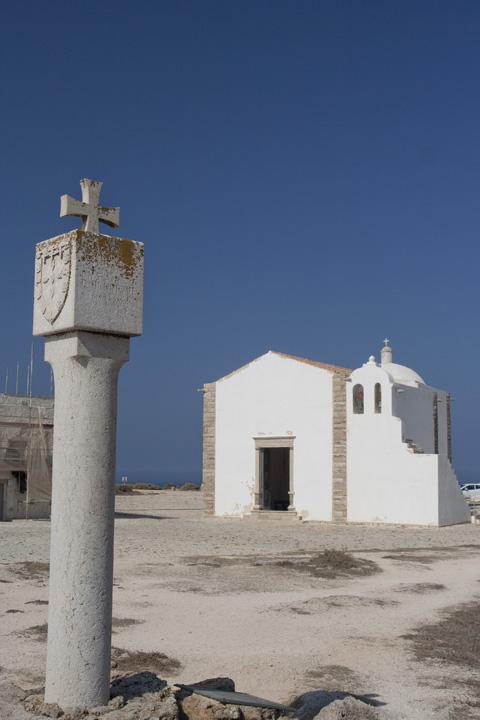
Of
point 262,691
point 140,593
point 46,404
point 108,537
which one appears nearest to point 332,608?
point 140,593

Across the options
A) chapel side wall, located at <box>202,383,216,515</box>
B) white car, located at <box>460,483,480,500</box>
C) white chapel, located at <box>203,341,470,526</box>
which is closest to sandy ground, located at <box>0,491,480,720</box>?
white chapel, located at <box>203,341,470,526</box>

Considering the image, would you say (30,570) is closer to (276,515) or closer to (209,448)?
(276,515)

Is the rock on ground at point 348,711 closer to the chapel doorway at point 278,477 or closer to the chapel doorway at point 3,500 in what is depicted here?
the chapel doorway at point 3,500

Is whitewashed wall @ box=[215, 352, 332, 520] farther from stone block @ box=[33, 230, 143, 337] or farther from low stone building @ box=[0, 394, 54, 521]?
stone block @ box=[33, 230, 143, 337]

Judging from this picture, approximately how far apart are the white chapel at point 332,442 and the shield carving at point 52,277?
65.9 feet

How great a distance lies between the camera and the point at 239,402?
93.2 ft

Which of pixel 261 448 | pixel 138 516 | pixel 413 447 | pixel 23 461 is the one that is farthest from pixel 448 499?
pixel 23 461

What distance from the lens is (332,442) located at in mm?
26125

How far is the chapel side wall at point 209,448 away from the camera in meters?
28.6

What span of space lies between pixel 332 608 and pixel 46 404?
18.3 meters

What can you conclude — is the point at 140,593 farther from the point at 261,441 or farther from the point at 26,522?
the point at 261,441

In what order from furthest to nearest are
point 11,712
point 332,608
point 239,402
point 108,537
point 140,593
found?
point 239,402, point 140,593, point 332,608, point 108,537, point 11,712

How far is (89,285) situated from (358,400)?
21.8 meters

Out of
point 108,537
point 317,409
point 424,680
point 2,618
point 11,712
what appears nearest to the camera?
point 11,712
